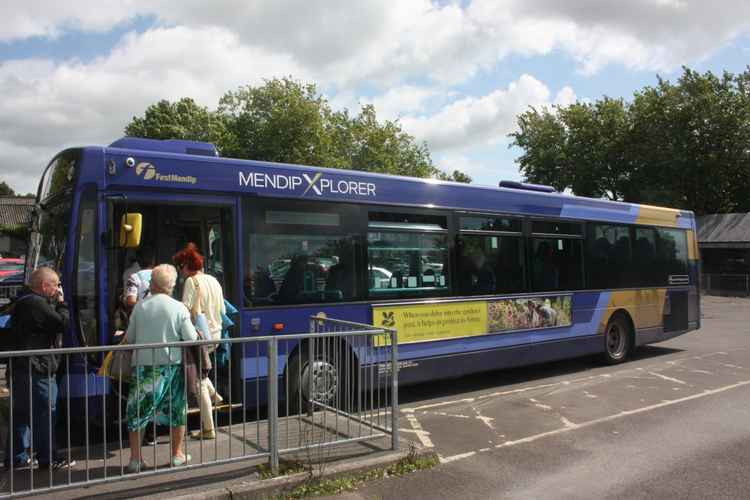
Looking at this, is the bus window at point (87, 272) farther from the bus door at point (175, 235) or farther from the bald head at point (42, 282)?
the bald head at point (42, 282)

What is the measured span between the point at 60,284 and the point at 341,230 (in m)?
3.19

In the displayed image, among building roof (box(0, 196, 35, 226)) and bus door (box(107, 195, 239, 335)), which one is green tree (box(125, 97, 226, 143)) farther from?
bus door (box(107, 195, 239, 335))

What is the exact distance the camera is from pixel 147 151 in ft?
20.9

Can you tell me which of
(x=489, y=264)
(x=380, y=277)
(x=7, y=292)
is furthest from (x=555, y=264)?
(x=7, y=292)

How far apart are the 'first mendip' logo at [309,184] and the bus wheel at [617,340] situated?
605 centimetres

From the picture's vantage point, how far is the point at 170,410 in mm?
4770

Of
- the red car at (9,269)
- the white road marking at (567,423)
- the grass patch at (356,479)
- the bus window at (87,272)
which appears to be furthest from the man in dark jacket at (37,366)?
the red car at (9,269)

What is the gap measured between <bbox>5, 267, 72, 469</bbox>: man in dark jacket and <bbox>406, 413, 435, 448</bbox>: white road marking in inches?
132

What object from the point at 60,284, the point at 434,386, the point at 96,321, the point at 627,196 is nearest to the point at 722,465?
the point at 434,386

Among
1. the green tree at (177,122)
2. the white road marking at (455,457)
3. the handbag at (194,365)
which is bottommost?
the white road marking at (455,457)

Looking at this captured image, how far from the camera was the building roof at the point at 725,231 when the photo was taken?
35375mm

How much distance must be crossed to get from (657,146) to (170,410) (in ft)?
145

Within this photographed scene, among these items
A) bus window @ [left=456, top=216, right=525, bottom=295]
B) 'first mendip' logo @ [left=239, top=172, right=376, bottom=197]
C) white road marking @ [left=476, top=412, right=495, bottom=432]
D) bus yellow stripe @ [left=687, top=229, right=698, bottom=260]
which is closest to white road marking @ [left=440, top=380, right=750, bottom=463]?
white road marking @ [left=476, top=412, right=495, bottom=432]

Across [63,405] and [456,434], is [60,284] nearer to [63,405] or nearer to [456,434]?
[63,405]
